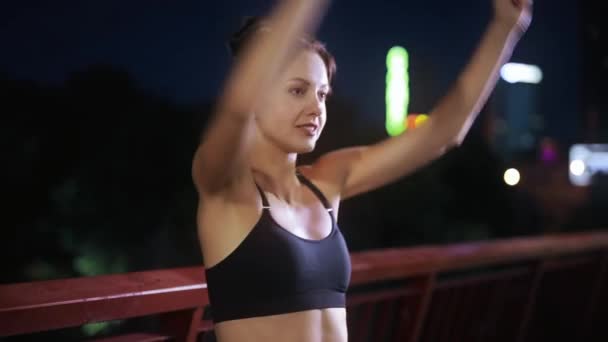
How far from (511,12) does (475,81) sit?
0.18m

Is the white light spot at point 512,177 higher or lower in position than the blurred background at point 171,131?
lower

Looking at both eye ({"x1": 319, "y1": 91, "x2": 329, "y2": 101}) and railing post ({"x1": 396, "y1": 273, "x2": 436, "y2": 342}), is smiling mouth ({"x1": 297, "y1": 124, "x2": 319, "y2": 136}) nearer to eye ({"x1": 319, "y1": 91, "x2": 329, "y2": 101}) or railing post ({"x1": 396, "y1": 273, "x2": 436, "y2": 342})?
eye ({"x1": 319, "y1": 91, "x2": 329, "y2": 101})

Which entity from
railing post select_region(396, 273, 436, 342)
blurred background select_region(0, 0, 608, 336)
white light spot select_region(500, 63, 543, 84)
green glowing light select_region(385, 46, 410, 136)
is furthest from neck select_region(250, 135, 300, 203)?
white light spot select_region(500, 63, 543, 84)

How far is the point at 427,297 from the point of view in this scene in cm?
315

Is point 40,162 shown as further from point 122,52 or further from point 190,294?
point 190,294

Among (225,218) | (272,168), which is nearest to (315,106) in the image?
(272,168)

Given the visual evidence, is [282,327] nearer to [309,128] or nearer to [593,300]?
[309,128]

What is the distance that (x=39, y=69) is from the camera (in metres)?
31.3

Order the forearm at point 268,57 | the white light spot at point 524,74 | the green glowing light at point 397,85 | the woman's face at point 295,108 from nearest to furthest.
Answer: the forearm at point 268,57
the woman's face at point 295,108
the green glowing light at point 397,85
the white light spot at point 524,74

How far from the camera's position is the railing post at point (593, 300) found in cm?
495

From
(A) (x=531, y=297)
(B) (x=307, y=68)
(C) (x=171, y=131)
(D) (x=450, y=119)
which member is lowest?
(C) (x=171, y=131)

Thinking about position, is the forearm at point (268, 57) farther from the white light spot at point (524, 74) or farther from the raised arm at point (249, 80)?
the white light spot at point (524, 74)

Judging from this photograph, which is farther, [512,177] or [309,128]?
[512,177]

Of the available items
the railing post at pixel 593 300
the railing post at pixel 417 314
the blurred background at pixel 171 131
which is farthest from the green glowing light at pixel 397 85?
the railing post at pixel 417 314
